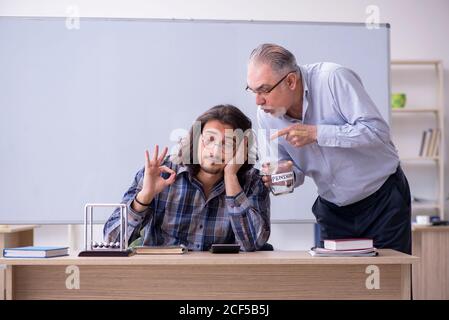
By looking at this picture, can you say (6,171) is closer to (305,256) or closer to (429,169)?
(305,256)

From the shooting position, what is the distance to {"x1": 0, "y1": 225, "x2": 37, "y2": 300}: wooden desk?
3830mm

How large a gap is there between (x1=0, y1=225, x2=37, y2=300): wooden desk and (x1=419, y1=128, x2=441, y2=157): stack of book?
2.83 meters

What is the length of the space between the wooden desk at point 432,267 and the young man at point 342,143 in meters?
2.06

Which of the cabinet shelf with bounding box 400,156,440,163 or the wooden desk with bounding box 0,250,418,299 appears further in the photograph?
the cabinet shelf with bounding box 400,156,440,163

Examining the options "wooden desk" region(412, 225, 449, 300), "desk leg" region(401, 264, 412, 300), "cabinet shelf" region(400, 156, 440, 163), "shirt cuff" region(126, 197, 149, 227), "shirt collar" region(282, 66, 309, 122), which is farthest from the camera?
"cabinet shelf" region(400, 156, 440, 163)

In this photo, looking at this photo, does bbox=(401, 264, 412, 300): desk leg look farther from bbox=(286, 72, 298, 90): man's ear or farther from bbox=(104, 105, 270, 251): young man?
bbox=(286, 72, 298, 90): man's ear

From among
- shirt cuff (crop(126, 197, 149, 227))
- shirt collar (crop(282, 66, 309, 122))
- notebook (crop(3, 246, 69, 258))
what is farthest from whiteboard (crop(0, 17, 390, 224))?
notebook (crop(3, 246, 69, 258))

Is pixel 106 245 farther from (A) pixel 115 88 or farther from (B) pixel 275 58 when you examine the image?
(A) pixel 115 88

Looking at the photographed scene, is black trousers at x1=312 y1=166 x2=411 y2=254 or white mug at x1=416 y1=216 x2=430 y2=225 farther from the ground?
black trousers at x1=312 y1=166 x2=411 y2=254

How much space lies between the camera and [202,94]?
3.87 metres

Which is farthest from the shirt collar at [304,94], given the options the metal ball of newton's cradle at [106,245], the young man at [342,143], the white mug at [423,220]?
the white mug at [423,220]

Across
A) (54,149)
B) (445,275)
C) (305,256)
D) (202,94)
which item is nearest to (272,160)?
(305,256)

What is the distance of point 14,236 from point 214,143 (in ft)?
7.15
